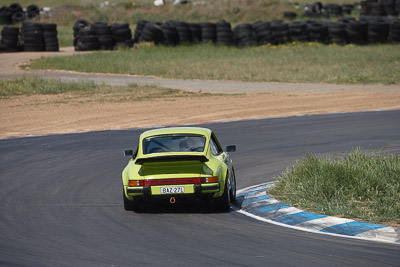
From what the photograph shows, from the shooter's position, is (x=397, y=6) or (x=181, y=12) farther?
(x=181, y=12)

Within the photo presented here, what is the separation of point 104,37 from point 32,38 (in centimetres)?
507

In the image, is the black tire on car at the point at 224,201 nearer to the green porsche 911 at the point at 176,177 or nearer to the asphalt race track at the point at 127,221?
the green porsche 911 at the point at 176,177

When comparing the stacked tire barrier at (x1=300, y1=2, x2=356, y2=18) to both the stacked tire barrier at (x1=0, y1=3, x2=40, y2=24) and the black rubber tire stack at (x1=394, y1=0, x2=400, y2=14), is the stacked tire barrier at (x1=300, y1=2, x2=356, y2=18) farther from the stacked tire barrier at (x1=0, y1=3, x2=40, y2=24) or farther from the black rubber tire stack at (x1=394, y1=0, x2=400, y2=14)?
the stacked tire barrier at (x1=0, y1=3, x2=40, y2=24)

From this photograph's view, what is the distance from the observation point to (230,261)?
7559 millimetres

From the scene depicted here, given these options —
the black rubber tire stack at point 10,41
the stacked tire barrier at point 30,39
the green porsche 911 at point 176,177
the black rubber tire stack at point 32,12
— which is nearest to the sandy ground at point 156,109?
the green porsche 911 at point 176,177

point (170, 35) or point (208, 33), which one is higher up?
point (170, 35)

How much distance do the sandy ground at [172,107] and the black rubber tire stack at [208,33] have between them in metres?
19.2

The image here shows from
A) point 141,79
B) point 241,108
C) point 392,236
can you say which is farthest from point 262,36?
point 392,236

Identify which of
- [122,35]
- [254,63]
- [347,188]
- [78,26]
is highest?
[347,188]

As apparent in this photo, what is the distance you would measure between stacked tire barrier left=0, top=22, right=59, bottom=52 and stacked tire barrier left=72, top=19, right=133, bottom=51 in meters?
2.04

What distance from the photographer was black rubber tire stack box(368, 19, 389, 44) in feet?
161

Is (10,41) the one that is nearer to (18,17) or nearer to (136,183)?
(18,17)

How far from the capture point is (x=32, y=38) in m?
50.7

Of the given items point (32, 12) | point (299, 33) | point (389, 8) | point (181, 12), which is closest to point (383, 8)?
point (389, 8)
